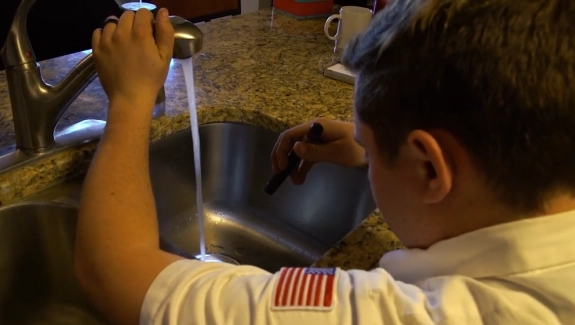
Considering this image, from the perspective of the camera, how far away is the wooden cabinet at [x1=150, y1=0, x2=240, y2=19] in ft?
11.5

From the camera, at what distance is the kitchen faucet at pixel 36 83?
76cm

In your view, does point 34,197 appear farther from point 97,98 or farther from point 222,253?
point 222,253

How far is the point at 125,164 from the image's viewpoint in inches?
27.3

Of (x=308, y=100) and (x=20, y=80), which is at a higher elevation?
(x=20, y=80)

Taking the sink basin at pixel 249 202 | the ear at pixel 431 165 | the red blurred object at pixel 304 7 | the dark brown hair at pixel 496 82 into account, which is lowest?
the sink basin at pixel 249 202

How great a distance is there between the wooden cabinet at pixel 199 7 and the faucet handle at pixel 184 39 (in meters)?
2.83

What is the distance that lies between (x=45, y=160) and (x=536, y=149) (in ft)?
2.30

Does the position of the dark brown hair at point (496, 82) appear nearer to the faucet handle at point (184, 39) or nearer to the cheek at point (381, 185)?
the cheek at point (381, 185)

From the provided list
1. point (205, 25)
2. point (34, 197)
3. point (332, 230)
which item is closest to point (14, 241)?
point (34, 197)

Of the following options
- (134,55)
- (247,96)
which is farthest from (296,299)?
(247,96)

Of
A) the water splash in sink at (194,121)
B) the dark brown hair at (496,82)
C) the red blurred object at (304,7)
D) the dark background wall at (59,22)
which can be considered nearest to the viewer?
the dark brown hair at (496,82)

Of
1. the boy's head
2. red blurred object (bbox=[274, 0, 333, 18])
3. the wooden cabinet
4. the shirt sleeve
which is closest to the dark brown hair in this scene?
the boy's head

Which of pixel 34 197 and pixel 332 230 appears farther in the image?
pixel 332 230

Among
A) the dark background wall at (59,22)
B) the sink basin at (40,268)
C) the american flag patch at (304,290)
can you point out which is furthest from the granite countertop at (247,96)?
the dark background wall at (59,22)
